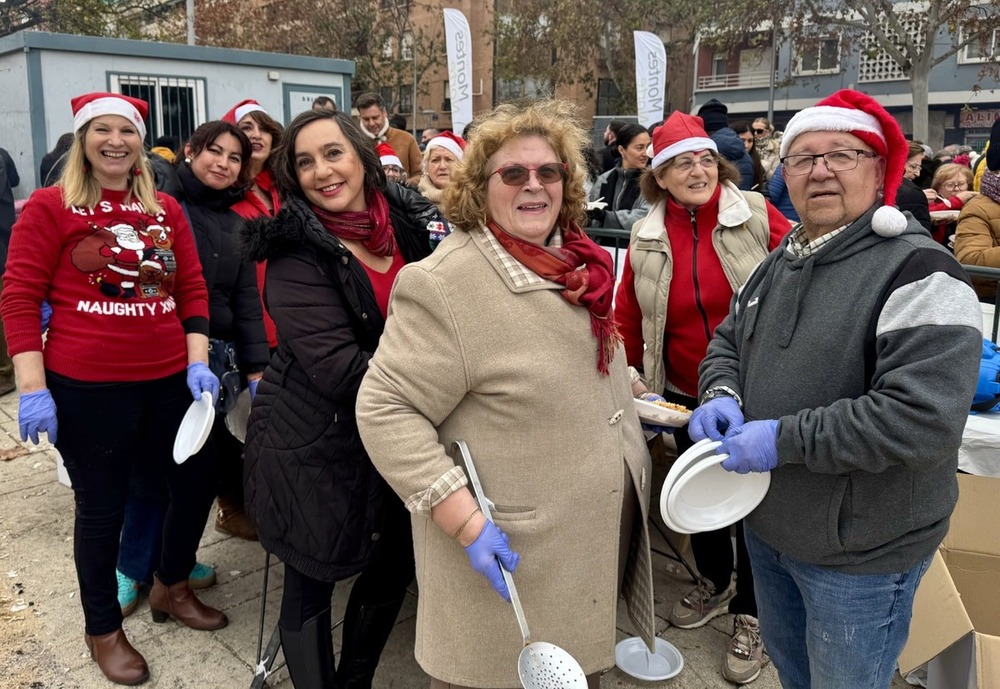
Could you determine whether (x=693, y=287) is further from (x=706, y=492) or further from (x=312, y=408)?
(x=312, y=408)

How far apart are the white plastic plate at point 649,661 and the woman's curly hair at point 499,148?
1.78 metres

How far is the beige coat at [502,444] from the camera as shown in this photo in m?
1.85

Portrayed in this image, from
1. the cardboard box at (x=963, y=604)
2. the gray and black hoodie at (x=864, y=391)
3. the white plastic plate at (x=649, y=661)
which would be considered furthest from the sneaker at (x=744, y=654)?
the gray and black hoodie at (x=864, y=391)

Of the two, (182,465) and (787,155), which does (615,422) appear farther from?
(182,465)

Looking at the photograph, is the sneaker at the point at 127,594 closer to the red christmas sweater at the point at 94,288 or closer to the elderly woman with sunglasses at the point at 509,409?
the red christmas sweater at the point at 94,288

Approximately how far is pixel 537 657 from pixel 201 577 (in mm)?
2198

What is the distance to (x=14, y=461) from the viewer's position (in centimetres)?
511

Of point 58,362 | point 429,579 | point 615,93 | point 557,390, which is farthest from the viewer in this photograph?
point 615,93

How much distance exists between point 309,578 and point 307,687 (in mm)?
367

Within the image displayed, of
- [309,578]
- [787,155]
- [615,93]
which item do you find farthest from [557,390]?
[615,93]

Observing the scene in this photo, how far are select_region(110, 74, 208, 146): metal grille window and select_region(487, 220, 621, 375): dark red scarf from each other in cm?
995

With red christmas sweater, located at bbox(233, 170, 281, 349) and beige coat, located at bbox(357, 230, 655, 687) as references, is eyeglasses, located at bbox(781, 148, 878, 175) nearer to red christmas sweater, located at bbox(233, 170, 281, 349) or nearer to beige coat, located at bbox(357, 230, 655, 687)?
beige coat, located at bbox(357, 230, 655, 687)

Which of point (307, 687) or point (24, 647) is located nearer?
point (307, 687)

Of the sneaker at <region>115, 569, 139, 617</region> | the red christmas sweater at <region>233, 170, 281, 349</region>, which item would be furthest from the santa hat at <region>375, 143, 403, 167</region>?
the sneaker at <region>115, 569, 139, 617</region>
